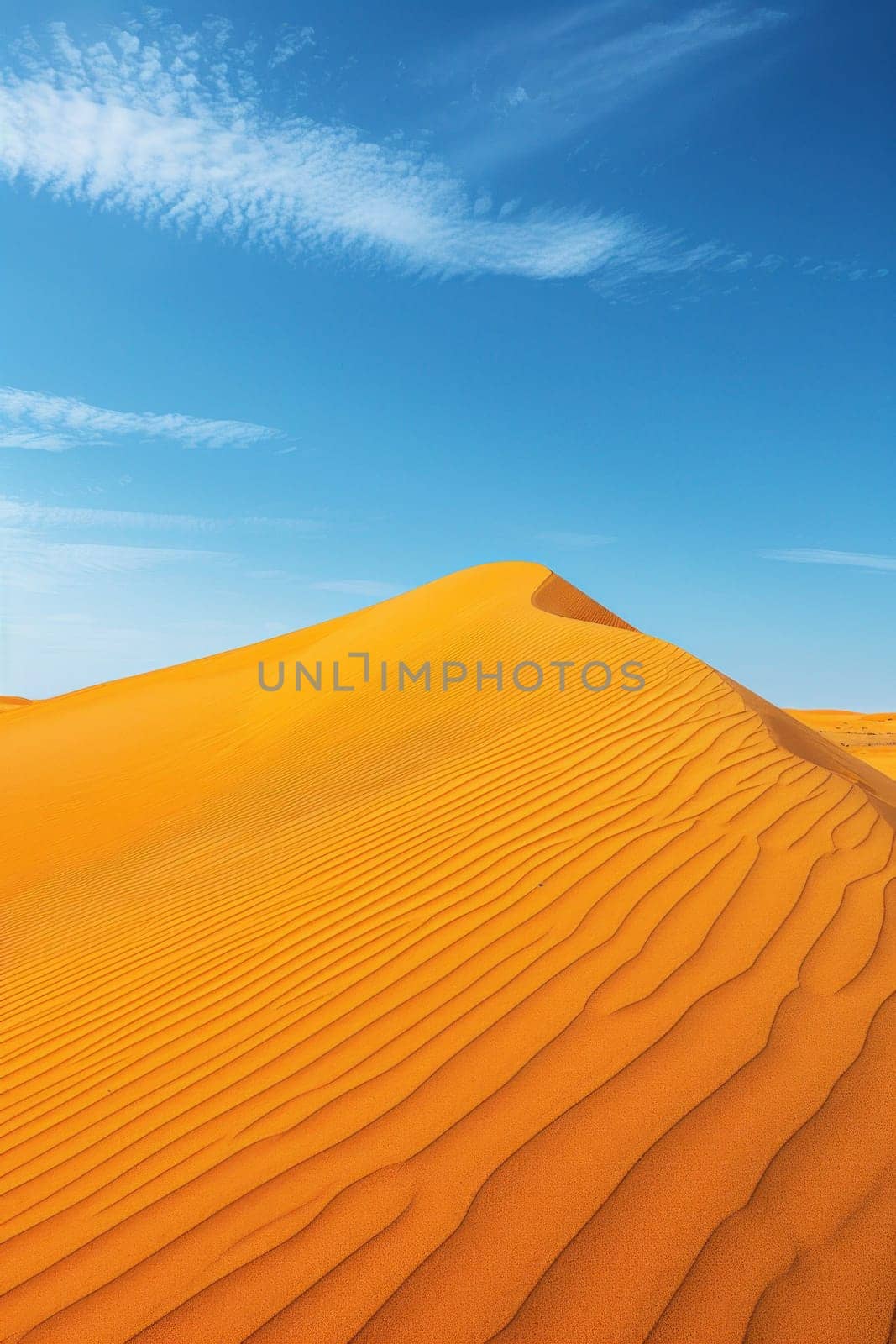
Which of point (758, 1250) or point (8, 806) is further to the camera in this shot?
point (8, 806)

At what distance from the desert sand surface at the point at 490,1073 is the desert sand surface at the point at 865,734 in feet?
33.5

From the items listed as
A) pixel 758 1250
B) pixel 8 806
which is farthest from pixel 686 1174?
pixel 8 806

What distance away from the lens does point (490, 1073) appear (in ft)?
8.96

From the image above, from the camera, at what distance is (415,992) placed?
338 cm

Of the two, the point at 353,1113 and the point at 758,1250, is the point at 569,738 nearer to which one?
the point at 353,1113

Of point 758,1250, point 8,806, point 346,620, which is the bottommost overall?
point 758,1250

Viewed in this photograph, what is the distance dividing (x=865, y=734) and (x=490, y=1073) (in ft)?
113

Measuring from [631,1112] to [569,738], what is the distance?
460 centimetres

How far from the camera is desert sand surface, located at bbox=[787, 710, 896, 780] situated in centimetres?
2247

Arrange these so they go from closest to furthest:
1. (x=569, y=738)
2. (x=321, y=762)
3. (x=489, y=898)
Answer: (x=489, y=898) → (x=569, y=738) → (x=321, y=762)

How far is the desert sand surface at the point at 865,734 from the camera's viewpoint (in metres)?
22.5

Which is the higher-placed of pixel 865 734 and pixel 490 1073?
pixel 865 734

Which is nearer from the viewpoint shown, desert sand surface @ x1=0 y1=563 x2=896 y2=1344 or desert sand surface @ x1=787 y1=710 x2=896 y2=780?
desert sand surface @ x1=0 y1=563 x2=896 y2=1344

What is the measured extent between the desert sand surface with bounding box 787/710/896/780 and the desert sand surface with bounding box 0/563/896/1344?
33.5ft
